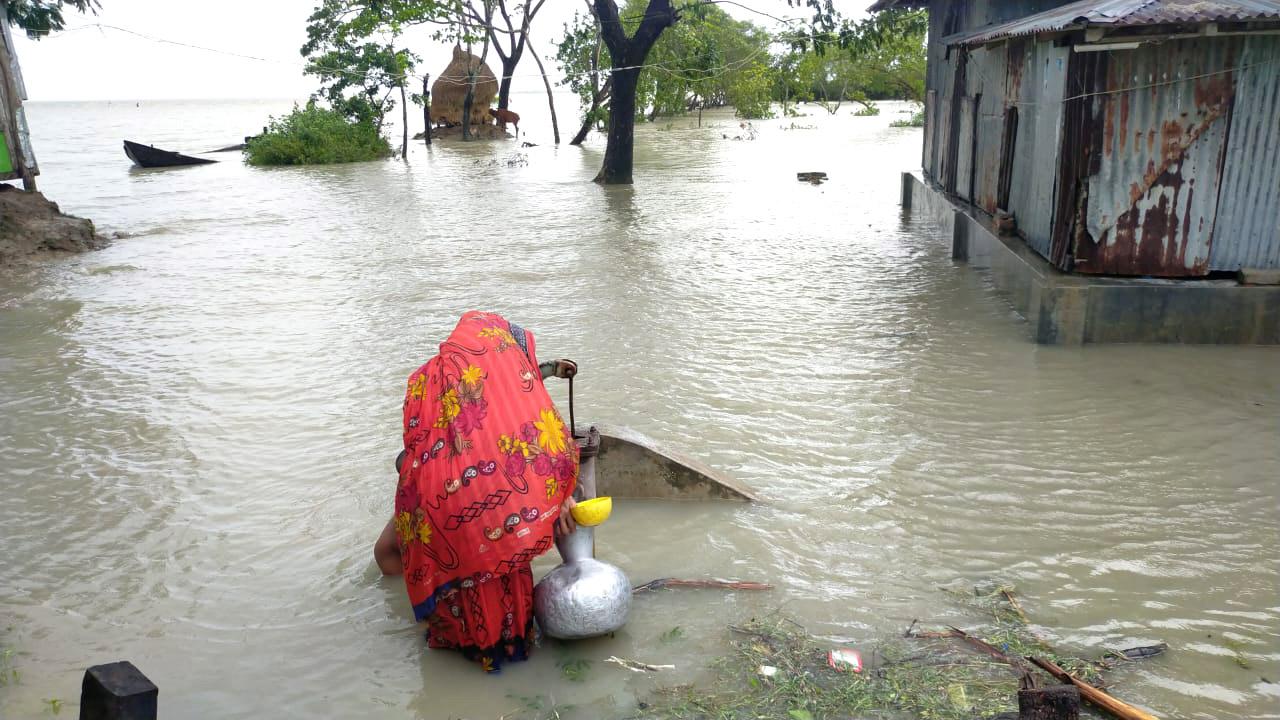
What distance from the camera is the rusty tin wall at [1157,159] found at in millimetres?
6273

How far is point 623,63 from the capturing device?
1638cm

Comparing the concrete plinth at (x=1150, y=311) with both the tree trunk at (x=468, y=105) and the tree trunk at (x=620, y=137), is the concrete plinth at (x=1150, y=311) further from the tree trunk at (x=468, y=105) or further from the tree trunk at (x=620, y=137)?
the tree trunk at (x=468, y=105)

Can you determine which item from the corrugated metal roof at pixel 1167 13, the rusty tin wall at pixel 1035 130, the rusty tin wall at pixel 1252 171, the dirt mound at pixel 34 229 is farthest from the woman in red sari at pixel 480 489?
the dirt mound at pixel 34 229

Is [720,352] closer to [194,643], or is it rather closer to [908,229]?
[194,643]

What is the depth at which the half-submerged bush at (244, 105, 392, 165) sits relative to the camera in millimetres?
22203

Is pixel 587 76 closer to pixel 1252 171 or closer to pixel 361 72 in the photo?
pixel 361 72

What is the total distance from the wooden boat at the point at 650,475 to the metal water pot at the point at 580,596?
118cm

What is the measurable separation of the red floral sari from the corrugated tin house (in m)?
4.54

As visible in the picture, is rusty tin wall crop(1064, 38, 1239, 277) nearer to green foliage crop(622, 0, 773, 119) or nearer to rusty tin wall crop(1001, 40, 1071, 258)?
rusty tin wall crop(1001, 40, 1071, 258)

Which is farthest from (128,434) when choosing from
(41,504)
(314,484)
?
(314,484)

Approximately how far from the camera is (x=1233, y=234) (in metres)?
6.56

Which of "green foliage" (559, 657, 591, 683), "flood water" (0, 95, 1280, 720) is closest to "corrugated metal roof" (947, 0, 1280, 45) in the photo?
"flood water" (0, 95, 1280, 720)

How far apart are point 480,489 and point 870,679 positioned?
144 cm

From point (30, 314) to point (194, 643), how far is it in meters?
6.35
